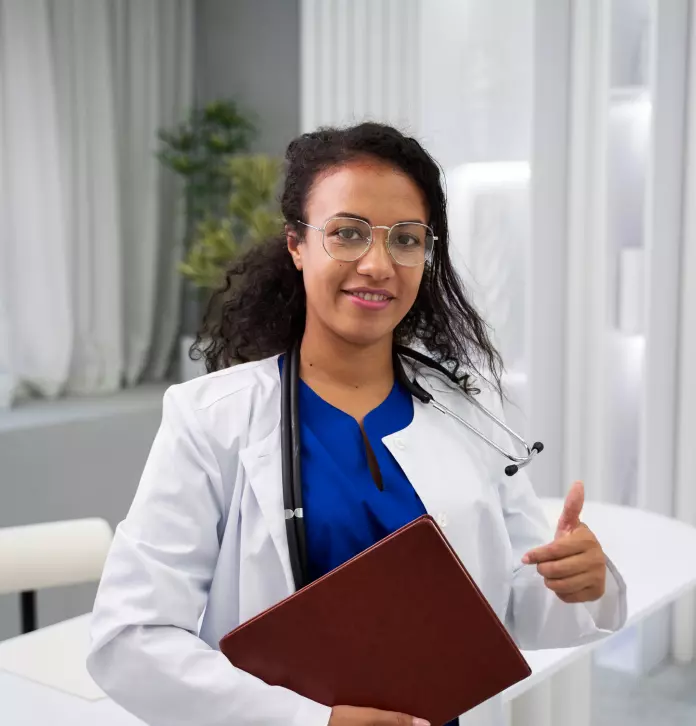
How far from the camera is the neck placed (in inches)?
50.2

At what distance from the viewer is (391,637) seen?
1.06 metres

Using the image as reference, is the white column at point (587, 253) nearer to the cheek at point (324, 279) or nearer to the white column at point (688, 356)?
the white column at point (688, 356)

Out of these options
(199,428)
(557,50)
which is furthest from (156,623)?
(557,50)

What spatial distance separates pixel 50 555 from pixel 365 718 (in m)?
1.31

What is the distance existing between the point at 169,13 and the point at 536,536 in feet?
11.8

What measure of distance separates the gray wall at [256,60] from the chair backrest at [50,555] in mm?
2497

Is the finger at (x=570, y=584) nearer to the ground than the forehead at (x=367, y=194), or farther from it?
nearer to the ground

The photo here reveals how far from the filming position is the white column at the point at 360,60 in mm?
3555

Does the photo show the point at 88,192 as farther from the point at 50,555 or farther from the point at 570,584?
the point at 570,584

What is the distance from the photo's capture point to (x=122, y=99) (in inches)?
161

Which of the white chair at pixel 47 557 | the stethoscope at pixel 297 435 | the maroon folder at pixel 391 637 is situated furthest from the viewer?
the white chair at pixel 47 557

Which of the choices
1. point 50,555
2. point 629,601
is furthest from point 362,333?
point 50,555

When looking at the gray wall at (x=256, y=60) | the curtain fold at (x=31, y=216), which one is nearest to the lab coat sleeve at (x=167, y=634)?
the curtain fold at (x=31, y=216)

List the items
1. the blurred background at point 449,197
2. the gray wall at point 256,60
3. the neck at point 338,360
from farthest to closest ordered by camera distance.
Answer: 1. the gray wall at point 256,60
2. the blurred background at point 449,197
3. the neck at point 338,360
